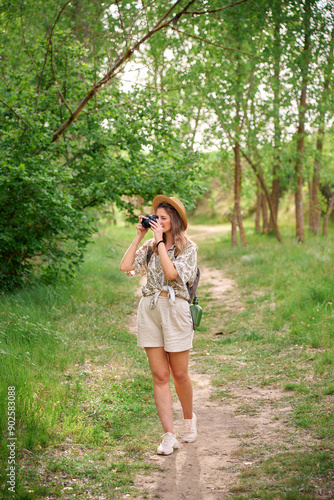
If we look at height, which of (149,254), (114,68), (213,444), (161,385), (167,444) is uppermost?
(114,68)

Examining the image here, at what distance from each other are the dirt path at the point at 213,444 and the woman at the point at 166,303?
0.81 feet

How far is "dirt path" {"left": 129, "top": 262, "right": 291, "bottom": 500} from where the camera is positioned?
3518mm

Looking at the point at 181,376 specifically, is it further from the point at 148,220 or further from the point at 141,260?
the point at 148,220

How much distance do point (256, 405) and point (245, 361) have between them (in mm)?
1472

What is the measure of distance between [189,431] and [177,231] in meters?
1.86

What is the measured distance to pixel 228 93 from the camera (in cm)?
1480

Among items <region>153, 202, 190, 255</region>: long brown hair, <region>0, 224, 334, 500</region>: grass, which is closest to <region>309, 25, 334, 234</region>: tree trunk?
<region>0, 224, 334, 500</region>: grass

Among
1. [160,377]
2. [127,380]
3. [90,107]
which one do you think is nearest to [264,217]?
[90,107]

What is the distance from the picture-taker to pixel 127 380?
5797mm

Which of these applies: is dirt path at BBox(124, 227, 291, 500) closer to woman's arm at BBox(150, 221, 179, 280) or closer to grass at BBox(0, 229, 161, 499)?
grass at BBox(0, 229, 161, 499)

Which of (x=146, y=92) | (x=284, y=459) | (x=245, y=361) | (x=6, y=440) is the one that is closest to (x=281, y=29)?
(x=146, y=92)

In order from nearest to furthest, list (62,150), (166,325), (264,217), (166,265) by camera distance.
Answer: (166,265) < (166,325) < (62,150) < (264,217)

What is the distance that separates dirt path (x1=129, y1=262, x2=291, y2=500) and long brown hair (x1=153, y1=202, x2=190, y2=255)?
1781mm

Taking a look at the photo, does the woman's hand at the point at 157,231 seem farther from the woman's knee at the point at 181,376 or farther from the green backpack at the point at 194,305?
the woman's knee at the point at 181,376
